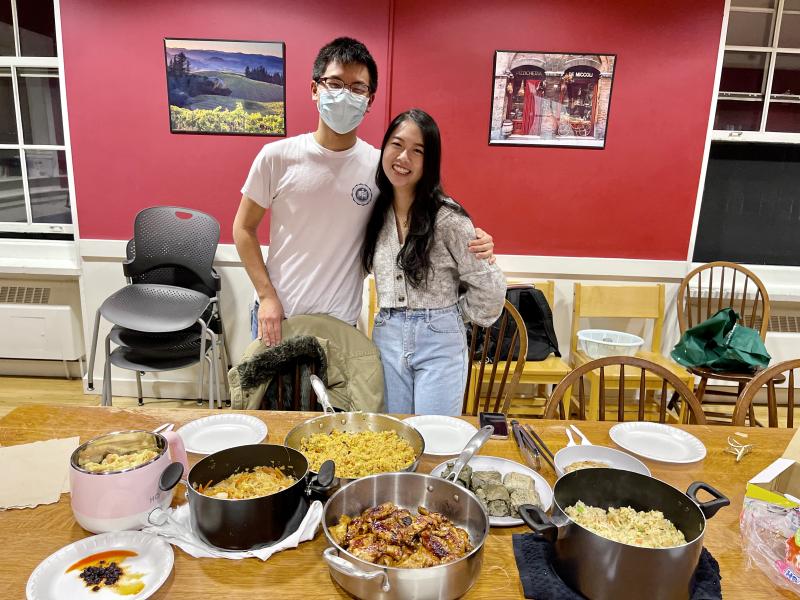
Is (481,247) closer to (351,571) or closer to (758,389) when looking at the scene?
(758,389)

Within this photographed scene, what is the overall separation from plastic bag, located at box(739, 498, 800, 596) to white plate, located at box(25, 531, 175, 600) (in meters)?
1.00

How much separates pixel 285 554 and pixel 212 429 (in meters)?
0.50

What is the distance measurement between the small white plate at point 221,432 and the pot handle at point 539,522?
68 cm

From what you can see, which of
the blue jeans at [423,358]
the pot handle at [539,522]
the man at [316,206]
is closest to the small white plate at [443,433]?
the blue jeans at [423,358]

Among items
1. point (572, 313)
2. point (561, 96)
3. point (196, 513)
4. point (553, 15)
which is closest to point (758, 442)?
point (196, 513)

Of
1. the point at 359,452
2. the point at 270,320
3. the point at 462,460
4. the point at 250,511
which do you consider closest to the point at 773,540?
the point at 462,460

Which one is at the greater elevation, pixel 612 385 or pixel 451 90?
pixel 451 90

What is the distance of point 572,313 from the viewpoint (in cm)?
342

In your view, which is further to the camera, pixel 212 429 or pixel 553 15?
pixel 553 15

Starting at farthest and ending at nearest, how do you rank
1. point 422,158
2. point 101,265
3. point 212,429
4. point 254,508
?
point 101,265
point 422,158
point 212,429
point 254,508

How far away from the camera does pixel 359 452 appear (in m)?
1.14

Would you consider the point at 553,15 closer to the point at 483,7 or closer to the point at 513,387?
the point at 483,7

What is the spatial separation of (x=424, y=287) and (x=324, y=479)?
2.94ft

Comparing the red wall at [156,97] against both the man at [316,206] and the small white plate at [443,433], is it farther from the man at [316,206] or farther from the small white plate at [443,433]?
the small white plate at [443,433]
